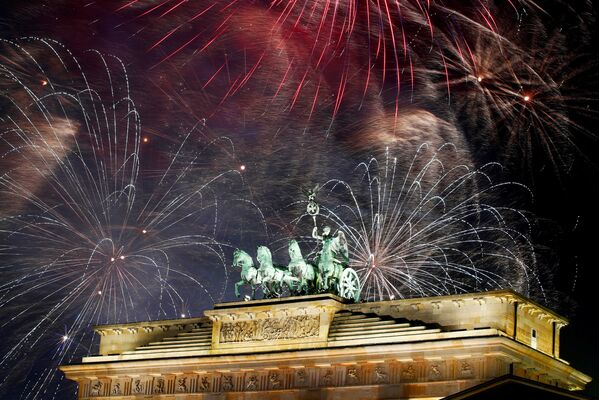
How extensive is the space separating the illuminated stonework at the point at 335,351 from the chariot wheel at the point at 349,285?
3.39ft

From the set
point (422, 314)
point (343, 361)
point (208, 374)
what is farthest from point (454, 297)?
point (208, 374)

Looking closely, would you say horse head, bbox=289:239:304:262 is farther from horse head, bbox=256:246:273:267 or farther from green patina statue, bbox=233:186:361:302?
horse head, bbox=256:246:273:267

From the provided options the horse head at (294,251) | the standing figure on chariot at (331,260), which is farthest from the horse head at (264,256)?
the standing figure on chariot at (331,260)

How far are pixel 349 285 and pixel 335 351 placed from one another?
3.60m

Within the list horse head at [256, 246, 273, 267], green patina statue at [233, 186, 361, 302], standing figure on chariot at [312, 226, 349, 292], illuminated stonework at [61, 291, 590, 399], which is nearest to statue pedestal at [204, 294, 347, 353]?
illuminated stonework at [61, 291, 590, 399]

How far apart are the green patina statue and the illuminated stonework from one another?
838mm

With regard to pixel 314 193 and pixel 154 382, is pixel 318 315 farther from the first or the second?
pixel 154 382

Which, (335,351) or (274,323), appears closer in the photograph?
(335,351)

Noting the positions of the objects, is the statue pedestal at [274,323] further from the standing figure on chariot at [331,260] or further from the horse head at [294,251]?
the horse head at [294,251]

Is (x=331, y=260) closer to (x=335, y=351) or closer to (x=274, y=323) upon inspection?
(x=274, y=323)

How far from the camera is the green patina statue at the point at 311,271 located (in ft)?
128

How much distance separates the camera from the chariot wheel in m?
39.7

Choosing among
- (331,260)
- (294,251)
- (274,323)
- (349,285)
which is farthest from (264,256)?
(349,285)

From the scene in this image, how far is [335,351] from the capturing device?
37.0 m
